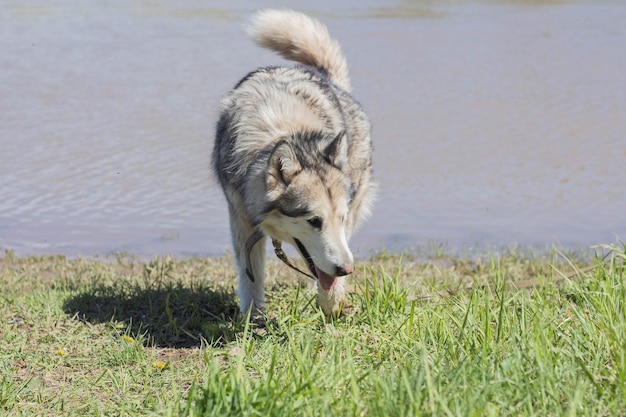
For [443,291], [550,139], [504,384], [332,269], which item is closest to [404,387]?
[504,384]

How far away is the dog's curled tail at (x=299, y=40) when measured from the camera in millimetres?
5918

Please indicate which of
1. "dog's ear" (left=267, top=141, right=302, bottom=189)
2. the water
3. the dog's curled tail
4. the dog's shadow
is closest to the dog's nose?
"dog's ear" (left=267, top=141, right=302, bottom=189)

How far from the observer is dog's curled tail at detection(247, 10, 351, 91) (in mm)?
5918

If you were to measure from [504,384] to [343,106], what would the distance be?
2788mm

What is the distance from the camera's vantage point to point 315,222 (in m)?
4.22

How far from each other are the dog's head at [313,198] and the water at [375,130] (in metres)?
1.47

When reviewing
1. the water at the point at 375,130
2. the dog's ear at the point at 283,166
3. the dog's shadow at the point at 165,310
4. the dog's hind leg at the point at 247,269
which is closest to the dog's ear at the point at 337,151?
the dog's ear at the point at 283,166

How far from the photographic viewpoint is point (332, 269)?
13.7 ft

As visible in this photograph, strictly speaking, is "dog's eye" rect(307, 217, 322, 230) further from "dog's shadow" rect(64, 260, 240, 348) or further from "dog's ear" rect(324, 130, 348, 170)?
"dog's shadow" rect(64, 260, 240, 348)

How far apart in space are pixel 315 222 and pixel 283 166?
0.99 ft

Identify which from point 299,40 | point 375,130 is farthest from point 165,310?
point 375,130

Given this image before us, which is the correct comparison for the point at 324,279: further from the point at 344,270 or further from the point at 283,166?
the point at 283,166

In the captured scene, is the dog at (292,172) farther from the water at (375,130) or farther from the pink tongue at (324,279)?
the water at (375,130)

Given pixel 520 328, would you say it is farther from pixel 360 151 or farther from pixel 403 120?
pixel 403 120
